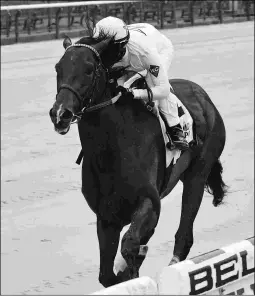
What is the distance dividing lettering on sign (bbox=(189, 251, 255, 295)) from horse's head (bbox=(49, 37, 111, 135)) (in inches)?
35.5

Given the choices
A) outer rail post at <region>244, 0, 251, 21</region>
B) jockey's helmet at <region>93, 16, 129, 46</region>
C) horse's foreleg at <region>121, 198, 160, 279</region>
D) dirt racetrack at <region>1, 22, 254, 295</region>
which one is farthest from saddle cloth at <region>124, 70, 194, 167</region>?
outer rail post at <region>244, 0, 251, 21</region>

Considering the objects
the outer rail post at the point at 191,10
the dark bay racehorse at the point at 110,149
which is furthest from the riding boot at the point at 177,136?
the outer rail post at the point at 191,10

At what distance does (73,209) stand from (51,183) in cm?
100

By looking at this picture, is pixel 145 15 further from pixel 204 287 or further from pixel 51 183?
pixel 204 287

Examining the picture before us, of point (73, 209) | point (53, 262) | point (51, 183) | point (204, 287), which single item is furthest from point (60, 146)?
point (204, 287)

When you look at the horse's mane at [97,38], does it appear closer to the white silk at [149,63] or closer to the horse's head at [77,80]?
the horse's head at [77,80]

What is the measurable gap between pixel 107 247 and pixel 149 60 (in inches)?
37.1

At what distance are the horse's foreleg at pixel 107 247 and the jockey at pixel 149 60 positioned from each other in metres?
0.63

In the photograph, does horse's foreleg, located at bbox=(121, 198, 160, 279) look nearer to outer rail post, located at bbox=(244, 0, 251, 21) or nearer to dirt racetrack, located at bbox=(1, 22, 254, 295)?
dirt racetrack, located at bbox=(1, 22, 254, 295)

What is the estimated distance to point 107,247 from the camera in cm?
479

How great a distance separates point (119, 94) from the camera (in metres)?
4.74

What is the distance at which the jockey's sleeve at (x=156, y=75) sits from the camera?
4887 millimetres

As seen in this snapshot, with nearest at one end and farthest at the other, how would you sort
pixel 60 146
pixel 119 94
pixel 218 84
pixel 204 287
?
pixel 204 287 → pixel 119 94 → pixel 60 146 → pixel 218 84

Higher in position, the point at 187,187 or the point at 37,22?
the point at 187,187
